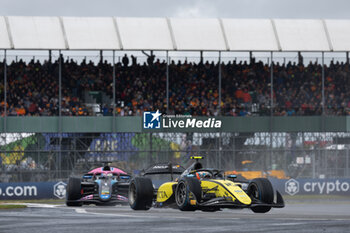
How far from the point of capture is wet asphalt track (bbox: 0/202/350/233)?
23.3 metres

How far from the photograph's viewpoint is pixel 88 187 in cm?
2962

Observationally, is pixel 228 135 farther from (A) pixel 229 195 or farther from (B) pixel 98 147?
(A) pixel 229 195

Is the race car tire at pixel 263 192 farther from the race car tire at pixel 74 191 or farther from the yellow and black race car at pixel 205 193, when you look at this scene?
the race car tire at pixel 74 191

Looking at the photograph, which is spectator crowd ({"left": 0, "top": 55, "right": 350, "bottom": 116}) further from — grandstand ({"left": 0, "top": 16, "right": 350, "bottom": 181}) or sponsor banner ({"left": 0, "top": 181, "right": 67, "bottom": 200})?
sponsor banner ({"left": 0, "top": 181, "right": 67, "bottom": 200})

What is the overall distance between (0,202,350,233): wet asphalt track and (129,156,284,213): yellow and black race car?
0.66m

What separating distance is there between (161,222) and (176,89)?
81.2 ft

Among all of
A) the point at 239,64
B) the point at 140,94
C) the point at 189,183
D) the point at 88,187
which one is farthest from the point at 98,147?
the point at 189,183

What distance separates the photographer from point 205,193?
24109mm

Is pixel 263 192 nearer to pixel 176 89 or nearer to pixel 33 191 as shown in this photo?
pixel 33 191

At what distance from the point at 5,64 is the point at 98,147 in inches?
273

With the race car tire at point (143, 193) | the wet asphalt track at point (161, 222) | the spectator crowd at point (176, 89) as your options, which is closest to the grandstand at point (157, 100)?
the spectator crowd at point (176, 89)

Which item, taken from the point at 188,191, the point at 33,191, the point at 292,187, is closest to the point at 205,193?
the point at 188,191

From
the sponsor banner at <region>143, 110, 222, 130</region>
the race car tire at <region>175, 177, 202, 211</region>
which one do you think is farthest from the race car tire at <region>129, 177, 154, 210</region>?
the sponsor banner at <region>143, 110, 222, 130</region>

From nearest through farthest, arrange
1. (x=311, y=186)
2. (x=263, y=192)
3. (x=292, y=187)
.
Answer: (x=263, y=192) < (x=292, y=187) < (x=311, y=186)
